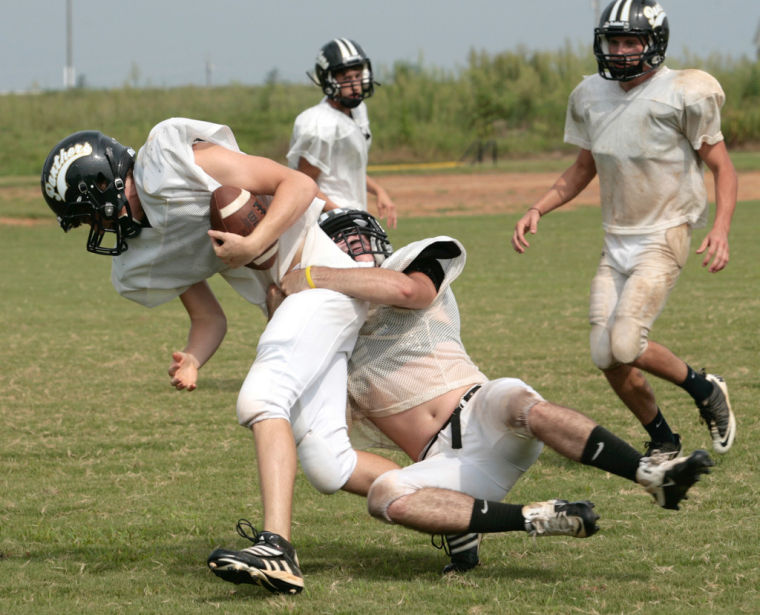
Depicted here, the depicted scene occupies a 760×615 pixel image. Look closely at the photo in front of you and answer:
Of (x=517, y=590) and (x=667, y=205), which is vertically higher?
(x=667, y=205)

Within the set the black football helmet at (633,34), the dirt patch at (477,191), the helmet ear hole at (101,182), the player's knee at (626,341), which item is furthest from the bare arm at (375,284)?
the dirt patch at (477,191)

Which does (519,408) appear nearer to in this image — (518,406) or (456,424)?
(518,406)

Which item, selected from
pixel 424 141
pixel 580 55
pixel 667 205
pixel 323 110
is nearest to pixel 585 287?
pixel 323 110

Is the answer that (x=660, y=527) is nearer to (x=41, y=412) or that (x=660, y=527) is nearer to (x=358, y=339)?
(x=358, y=339)

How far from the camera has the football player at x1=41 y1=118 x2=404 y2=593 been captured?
3.96 meters

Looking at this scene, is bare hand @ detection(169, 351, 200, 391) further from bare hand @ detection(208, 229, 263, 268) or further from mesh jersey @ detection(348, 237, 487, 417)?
mesh jersey @ detection(348, 237, 487, 417)

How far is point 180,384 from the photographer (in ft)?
13.6

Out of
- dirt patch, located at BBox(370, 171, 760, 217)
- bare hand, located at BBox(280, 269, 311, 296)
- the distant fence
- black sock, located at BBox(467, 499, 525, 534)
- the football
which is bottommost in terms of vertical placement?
the distant fence

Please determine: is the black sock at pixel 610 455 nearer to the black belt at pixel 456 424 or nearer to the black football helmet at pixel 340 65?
the black belt at pixel 456 424

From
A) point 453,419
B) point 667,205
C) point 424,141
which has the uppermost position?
point 667,205

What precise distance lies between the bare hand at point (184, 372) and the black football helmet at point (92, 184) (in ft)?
1.55

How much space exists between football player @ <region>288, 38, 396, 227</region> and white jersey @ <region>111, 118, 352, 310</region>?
3.28 m

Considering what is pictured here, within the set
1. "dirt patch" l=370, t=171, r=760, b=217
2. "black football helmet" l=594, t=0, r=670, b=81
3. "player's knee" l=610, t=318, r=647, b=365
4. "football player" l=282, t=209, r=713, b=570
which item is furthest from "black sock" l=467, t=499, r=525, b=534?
"dirt patch" l=370, t=171, r=760, b=217

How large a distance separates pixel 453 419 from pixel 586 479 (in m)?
1.52
